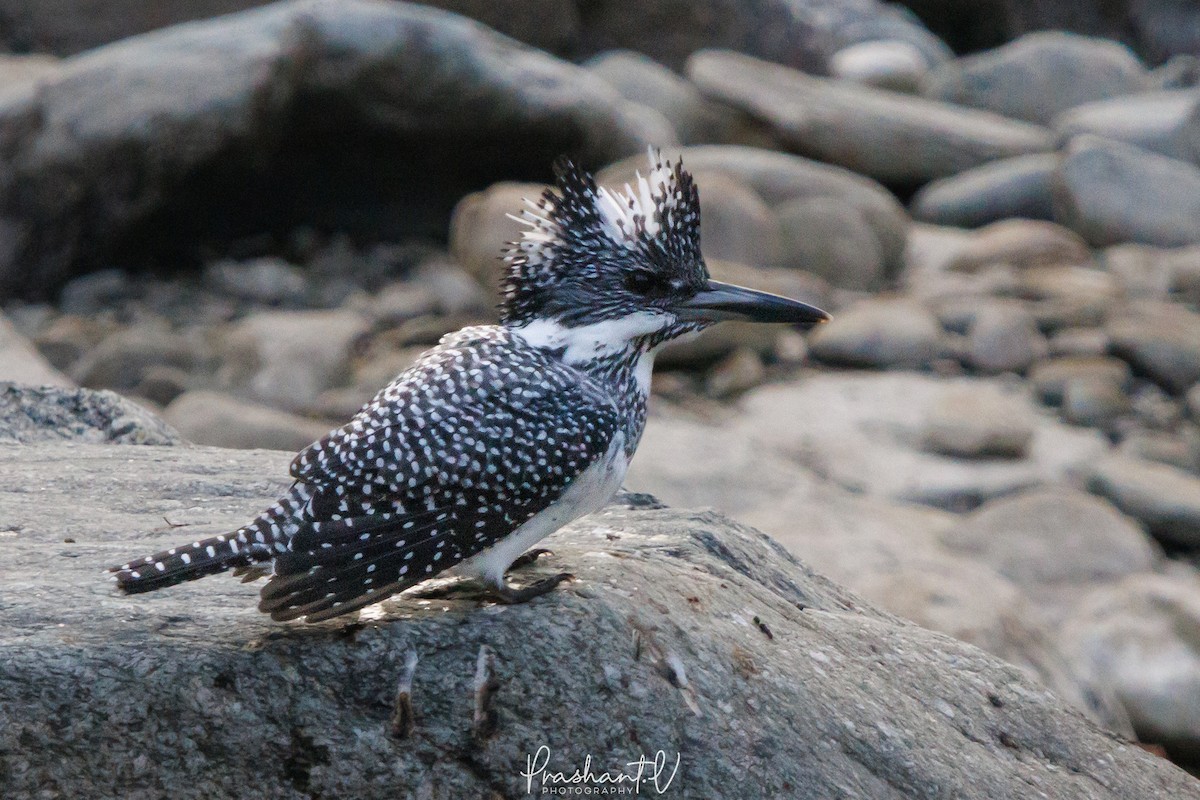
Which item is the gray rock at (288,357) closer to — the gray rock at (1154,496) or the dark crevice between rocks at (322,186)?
the dark crevice between rocks at (322,186)

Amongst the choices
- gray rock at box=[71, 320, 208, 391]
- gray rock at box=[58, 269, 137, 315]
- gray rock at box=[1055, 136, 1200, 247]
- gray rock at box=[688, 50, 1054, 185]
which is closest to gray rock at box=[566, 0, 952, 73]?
gray rock at box=[688, 50, 1054, 185]

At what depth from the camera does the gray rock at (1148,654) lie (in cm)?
734

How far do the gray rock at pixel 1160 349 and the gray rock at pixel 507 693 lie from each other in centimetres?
810

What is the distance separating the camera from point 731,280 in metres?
10.9

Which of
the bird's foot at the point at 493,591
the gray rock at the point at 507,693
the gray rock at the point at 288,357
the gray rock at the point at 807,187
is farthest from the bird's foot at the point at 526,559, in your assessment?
the gray rock at the point at 807,187

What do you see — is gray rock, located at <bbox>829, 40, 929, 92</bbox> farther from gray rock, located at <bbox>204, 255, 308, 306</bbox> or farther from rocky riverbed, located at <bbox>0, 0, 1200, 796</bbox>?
gray rock, located at <bbox>204, 255, 308, 306</bbox>

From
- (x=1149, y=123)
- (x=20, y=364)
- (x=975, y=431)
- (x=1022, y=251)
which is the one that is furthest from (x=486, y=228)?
(x=1149, y=123)

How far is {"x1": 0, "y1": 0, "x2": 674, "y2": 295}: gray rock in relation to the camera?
36.3 ft

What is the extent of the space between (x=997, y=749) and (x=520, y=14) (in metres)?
16.9

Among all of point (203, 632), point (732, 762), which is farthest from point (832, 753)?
point (203, 632)

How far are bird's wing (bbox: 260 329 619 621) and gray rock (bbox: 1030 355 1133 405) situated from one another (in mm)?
8484

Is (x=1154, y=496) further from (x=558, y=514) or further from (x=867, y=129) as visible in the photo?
(x=867, y=129)

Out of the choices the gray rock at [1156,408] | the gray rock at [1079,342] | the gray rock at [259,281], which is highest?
the gray rock at [1079,342]

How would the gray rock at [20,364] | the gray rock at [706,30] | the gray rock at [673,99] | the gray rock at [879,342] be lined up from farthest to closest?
the gray rock at [706,30], the gray rock at [673,99], the gray rock at [879,342], the gray rock at [20,364]
